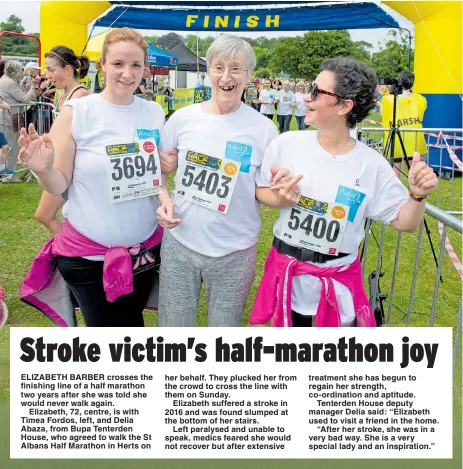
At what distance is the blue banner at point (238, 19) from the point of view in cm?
1045

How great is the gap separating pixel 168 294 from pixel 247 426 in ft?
2.25

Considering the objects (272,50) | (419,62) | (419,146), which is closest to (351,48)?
(272,50)

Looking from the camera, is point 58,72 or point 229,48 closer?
point 229,48

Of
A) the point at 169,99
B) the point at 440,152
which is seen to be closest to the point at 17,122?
the point at 440,152

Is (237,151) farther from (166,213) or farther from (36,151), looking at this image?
(36,151)

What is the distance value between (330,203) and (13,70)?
24.7ft

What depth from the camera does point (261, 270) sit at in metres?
5.27

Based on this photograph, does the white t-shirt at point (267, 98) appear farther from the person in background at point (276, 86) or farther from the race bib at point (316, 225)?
the race bib at point (316, 225)

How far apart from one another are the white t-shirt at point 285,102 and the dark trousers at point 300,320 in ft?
52.1

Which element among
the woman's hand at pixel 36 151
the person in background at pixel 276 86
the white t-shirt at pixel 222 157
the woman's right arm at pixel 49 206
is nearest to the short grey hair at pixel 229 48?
the white t-shirt at pixel 222 157

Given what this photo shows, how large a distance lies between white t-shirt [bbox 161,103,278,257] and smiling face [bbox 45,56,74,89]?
2.53 meters

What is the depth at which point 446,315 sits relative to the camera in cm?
442

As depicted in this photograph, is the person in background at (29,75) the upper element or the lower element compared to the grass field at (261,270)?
upper

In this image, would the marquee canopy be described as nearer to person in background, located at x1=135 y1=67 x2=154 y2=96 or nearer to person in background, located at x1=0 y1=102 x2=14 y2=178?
person in background, located at x1=135 y1=67 x2=154 y2=96
